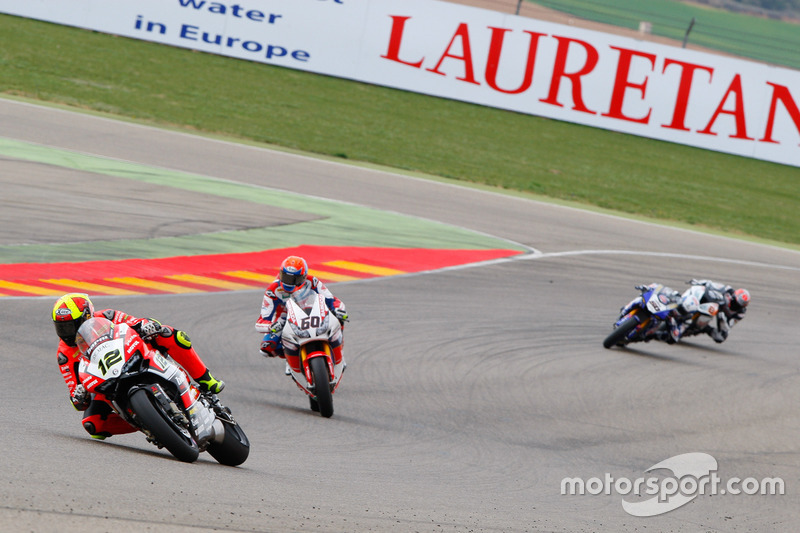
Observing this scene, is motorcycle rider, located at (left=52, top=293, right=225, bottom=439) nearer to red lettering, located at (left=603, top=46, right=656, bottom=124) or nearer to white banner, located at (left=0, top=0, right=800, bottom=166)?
white banner, located at (left=0, top=0, right=800, bottom=166)

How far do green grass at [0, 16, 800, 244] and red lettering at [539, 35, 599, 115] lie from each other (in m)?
0.67

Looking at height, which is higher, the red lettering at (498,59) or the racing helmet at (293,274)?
the red lettering at (498,59)

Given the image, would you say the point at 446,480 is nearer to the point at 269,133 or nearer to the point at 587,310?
the point at 587,310

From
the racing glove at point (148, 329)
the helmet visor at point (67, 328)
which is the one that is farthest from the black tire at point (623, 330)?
the helmet visor at point (67, 328)

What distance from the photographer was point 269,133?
23625 millimetres

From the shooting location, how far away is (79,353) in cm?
642

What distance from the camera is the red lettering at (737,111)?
86.7 feet

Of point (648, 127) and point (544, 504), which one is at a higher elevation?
point (648, 127)

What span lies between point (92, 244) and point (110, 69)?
1347 cm

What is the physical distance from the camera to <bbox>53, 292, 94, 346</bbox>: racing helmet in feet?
20.4

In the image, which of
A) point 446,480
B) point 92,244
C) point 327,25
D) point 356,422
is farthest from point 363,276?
point 327,25

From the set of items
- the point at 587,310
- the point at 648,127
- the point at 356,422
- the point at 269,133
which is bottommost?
the point at 356,422

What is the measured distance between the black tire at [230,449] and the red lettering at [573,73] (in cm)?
2151

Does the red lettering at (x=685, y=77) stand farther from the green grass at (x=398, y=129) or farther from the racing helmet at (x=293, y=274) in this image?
the racing helmet at (x=293, y=274)
